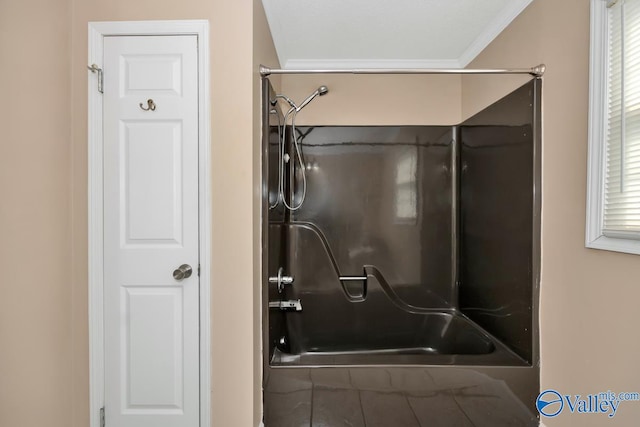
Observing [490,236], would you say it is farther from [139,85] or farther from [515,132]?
[139,85]

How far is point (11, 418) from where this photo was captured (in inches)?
62.6

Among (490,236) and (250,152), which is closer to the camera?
(250,152)

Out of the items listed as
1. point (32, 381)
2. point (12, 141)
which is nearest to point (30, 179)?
point (12, 141)

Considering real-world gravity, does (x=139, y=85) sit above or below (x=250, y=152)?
above

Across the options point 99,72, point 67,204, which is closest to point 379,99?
point 99,72

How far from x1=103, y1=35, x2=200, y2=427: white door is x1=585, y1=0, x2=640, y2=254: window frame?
1763 millimetres

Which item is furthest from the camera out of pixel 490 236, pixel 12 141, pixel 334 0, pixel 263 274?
pixel 490 236

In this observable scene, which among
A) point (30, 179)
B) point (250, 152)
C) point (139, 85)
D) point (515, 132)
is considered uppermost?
point (139, 85)

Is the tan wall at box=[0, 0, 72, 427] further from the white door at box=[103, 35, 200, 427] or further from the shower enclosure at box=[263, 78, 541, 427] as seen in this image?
the shower enclosure at box=[263, 78, 541, 427]

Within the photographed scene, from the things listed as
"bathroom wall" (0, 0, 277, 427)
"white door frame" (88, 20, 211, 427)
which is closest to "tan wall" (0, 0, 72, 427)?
"bathroom wall" (0, 0, 277, 427)

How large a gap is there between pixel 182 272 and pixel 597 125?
76.8 inches

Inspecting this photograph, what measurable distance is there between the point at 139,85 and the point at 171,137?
30 cm

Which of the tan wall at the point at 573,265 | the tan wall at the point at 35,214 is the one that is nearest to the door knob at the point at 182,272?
the tan wall at the point at 35,214

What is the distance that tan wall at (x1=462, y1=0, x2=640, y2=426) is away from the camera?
129 cm
